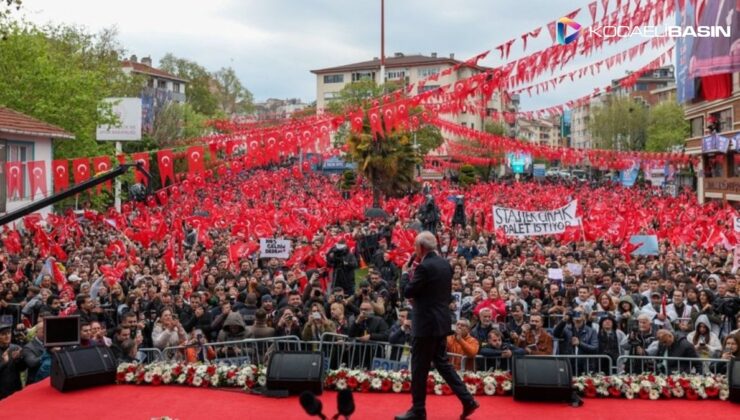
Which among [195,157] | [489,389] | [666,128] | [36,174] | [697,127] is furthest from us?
[666,128]

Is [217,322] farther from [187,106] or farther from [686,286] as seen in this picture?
[187,106]

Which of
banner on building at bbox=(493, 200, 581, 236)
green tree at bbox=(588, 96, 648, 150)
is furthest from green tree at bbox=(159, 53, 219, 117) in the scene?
banner on building at bbox=(493, 200, 581, 236)

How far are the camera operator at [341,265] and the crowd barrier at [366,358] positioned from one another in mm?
6133

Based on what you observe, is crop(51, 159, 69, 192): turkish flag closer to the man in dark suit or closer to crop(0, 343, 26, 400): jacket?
crop(0, 343, 26, 400): jacket

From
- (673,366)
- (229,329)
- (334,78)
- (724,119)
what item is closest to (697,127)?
(724,119)

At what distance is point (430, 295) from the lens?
6.84 meters

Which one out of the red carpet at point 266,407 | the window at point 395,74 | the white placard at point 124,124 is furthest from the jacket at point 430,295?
the window at point 395,74

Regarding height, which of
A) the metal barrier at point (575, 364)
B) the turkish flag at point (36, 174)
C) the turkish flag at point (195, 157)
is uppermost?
the turkish flag at point (195, 157)

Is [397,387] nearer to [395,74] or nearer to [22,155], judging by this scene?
[22,155]

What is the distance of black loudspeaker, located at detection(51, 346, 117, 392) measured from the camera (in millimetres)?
8102

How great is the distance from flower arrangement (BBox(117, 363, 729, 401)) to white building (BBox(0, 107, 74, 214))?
64.0 ft

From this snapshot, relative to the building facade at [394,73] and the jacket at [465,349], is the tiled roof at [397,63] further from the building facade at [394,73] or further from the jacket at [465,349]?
the jacket at [465,349]

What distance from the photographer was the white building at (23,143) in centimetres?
2739

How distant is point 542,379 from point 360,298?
5.38 metres
